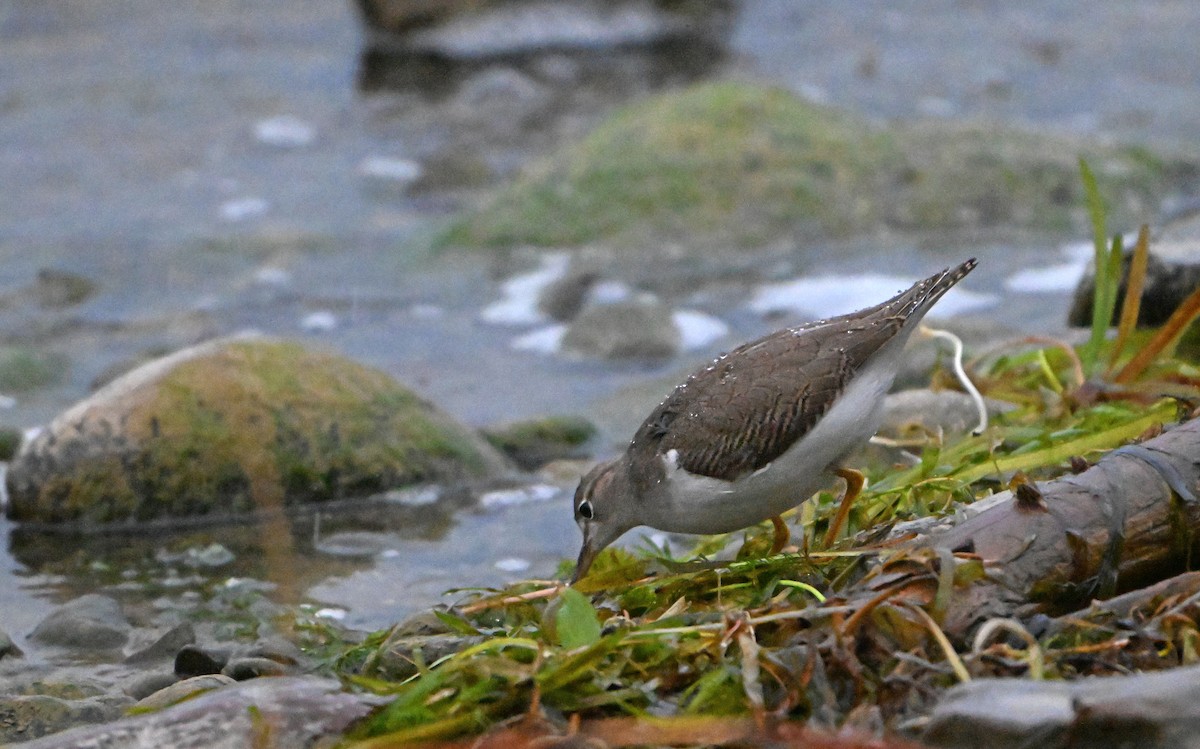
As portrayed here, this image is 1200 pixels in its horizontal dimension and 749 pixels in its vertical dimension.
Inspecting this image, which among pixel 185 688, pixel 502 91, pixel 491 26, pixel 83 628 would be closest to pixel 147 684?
pixel 185 688

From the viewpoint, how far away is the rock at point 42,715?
4219 mm

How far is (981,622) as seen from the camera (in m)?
3.52

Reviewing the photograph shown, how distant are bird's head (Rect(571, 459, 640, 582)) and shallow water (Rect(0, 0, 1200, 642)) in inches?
49.5

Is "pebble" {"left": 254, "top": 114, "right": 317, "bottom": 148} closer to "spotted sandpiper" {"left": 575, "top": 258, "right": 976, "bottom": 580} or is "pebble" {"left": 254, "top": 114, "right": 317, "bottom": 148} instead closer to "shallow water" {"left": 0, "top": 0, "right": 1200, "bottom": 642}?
"shallow water" {"left": 0, "top": 0, "right": 1200, "bottom": 642}

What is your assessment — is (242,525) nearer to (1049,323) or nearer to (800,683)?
(800,683)

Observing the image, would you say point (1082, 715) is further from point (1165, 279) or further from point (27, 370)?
point (27, 370)

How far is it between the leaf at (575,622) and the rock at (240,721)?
480 millimetres

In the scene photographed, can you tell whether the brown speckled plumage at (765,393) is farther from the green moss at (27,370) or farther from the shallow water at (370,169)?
the green moss at (27,370)

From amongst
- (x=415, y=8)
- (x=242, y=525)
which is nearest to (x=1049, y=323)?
(x=242, y=525)

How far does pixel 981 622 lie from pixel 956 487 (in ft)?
3.90

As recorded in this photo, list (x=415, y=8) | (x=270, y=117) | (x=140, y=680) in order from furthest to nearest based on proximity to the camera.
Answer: (x=415, y=8) < (x=270, y=117) < (x=140, y=680)

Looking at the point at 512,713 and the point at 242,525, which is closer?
the point at 512,713

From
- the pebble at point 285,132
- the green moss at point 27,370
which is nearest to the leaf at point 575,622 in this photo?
the green moss at point 27,370

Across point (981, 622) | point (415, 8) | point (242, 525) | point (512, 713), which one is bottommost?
point (242, 525)
